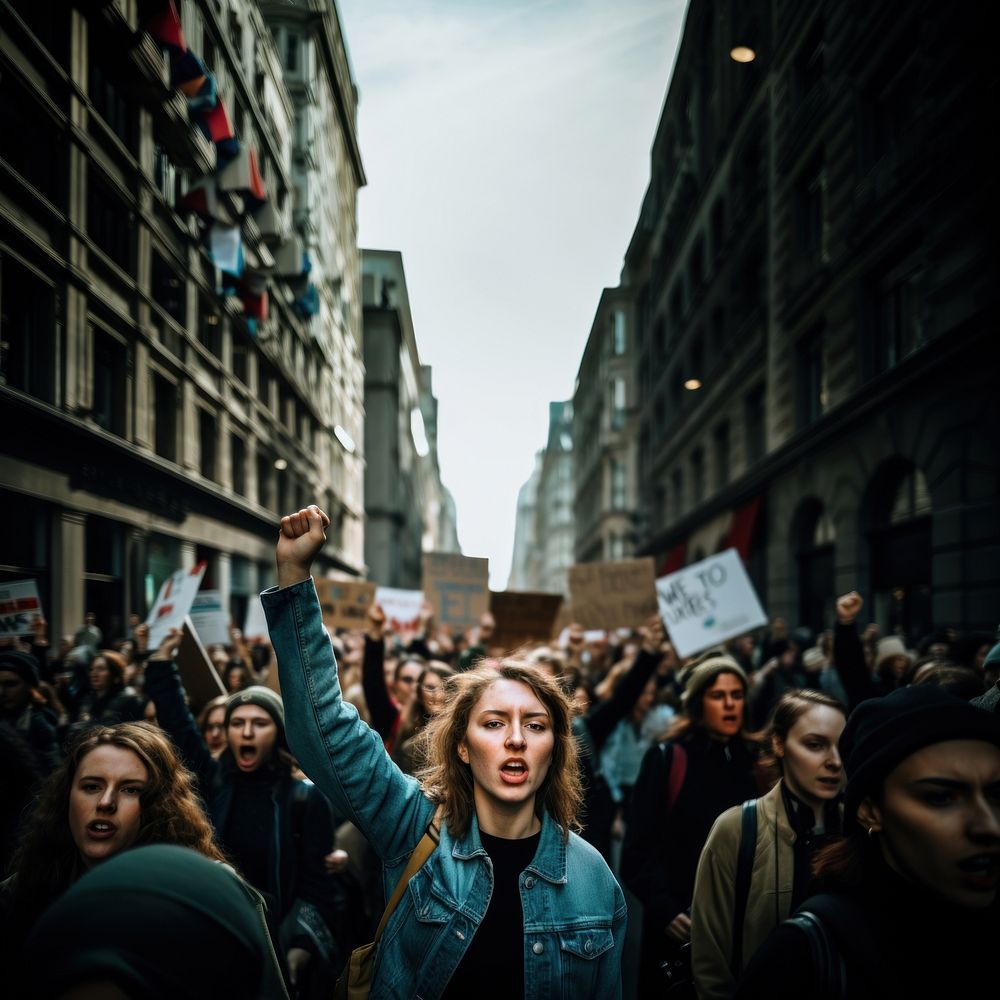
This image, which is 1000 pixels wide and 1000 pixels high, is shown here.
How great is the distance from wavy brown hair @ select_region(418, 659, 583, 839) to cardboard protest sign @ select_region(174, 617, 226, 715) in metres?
3.16

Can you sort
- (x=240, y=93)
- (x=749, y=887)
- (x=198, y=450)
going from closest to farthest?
(x=749, y=887)
(x=198, y=450)
(x=240, y=93)

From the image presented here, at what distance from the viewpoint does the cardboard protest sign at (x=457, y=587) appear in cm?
1097

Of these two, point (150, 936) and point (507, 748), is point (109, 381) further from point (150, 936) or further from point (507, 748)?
point (150, 936)

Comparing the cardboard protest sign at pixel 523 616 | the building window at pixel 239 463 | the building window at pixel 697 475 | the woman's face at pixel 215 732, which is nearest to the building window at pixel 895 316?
the cardboard protest sign at pixel 523 616

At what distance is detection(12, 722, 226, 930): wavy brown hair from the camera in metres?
2.32

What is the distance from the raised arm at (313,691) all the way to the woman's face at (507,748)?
0.98 ft

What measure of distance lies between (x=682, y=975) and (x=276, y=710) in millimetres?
2029

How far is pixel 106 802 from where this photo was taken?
7.95 feet

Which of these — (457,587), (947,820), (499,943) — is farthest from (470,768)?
(457,587)

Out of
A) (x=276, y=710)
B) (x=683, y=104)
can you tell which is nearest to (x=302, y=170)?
(x=683, y=104)

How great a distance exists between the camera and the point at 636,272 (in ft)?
139

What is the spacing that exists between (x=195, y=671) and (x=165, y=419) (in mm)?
12215

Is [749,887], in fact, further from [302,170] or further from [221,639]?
[302,170]

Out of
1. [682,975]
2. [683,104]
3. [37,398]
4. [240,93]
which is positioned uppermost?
[683,104]
